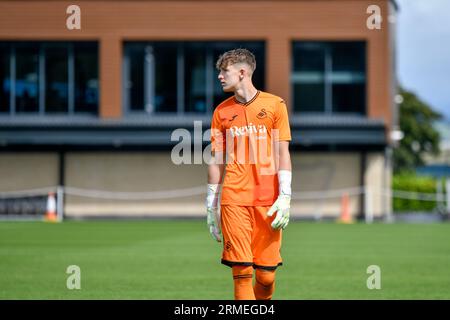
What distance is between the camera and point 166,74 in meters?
46.5

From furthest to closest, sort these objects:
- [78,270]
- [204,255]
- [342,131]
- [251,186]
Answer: [342,131], [204,255], [78,270], [251,186]

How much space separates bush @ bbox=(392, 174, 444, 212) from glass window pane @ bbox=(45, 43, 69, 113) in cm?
1787

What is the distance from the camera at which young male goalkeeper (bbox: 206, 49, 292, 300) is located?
9391mm

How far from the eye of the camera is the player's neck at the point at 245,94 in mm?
9438

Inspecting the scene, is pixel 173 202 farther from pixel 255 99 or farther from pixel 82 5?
pixel 255 99

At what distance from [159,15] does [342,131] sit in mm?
9229

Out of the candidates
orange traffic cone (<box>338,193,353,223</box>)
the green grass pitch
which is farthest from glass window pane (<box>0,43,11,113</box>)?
the green grass pitch

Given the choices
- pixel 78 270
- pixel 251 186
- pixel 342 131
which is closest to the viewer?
pixel 251 186

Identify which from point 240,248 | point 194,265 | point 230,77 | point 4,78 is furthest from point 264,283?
point 4,78

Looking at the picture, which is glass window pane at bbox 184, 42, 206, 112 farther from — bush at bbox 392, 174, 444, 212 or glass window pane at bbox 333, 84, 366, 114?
bush at bbox 392, 174, 444, 212

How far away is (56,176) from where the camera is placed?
152ft

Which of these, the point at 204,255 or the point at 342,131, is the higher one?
the point at 342,131

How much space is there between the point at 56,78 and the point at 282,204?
126 feet
